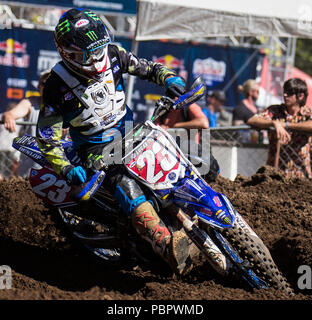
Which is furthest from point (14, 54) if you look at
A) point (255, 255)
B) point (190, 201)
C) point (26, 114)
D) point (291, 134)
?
point (255, 255)

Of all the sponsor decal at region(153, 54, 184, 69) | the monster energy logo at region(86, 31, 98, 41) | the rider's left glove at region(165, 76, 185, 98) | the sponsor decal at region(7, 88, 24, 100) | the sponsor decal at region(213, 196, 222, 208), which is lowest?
the sponsor decal at region(213, 196, 222, 208)

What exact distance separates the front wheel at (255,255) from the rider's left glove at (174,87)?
3.75ft

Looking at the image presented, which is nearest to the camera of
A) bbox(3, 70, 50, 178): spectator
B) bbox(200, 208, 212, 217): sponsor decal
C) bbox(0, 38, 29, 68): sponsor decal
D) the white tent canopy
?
bbox(200, 208, 212, 217): sponsor decal

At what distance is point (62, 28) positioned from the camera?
4301 millimetres

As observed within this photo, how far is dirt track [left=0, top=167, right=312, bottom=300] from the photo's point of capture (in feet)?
14.3

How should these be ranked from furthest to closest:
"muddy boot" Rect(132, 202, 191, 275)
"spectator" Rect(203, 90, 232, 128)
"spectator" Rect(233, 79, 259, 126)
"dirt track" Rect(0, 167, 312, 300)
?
"spectator" Rect(233, 79, 259, 126) → "spectator" Rect(203, 90, 232, 128) → "dirt track" Rect(0, 167, 312, 300) → "muddy boot" Rect(132, 202, 191, 275)

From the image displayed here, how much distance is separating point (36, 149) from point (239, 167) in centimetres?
366

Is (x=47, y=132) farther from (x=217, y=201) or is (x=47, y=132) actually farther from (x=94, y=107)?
(x=217, y=201)

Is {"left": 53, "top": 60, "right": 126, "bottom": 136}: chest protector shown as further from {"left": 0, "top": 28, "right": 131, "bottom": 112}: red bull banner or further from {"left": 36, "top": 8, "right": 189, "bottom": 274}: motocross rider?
{"left": 0, "top": 28, "right": 131, "bottom": 112}: red bull banner

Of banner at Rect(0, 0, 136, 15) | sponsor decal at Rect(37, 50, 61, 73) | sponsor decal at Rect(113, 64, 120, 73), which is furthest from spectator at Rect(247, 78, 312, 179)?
sponsor decal at Rect(37, 50, 61, 73)

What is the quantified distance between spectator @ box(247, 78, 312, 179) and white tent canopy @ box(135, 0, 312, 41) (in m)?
1.42

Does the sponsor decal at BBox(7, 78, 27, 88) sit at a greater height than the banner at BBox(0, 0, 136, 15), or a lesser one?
lesser

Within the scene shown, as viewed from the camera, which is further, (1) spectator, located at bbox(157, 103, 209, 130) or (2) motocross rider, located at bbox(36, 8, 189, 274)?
(1) spectator, located at bbox(157, 103, 209, 130)
